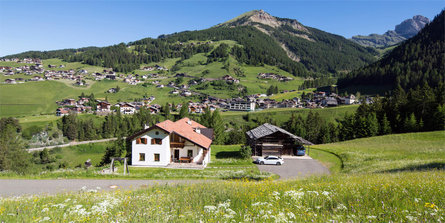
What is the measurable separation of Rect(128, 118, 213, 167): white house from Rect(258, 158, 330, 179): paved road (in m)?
11.2

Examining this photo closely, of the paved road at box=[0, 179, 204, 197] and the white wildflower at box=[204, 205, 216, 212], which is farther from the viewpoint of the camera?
the paved road at box=[0, 179, 204, 197]

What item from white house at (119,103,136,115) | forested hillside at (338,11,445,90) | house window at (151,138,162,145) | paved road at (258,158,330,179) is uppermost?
forested hillside at (338,11,445,90)

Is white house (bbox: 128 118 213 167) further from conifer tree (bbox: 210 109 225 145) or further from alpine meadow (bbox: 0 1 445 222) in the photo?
conifer tree (bbox: 210 109 225 145)

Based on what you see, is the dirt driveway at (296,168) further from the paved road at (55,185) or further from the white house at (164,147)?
the paved road at (55,185)

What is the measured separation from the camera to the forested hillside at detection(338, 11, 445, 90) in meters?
155

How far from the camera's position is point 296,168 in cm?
3512

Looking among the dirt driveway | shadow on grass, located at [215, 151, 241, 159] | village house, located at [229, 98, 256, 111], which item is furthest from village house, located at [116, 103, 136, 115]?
the dirt driveway

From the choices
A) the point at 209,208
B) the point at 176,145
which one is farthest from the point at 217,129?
the point at 209,208

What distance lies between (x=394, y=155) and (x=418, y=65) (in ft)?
601

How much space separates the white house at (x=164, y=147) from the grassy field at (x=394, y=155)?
889 inches

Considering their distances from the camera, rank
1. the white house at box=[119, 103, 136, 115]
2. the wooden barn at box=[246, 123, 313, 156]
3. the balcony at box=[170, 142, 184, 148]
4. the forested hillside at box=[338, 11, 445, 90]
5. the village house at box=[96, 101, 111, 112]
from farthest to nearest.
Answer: the white house at box=[119, 103, 136, 115] < the village house at box=[96, 101, 111, 112] < the forested hillside at box=[338, 11, 445, 90] < the wooden barn at box=[246, 123, 313, 156] < the balcony at box=[170, 142, 184, 148]

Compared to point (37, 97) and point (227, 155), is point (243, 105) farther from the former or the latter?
point (37, 97)

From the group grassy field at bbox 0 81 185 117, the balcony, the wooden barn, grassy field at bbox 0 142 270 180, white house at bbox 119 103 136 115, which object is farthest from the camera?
white house at bbox 119 103 136 115

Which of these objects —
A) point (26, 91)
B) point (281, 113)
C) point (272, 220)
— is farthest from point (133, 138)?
point (26, 91)
